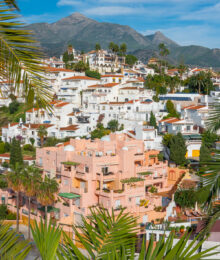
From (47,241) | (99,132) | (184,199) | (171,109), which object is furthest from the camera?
(171,109)

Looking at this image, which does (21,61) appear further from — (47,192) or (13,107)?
(13,107)

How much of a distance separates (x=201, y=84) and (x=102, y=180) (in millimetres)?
38024

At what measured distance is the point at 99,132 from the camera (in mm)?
45000

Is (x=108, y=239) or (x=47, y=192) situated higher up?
(x=108, y=239)

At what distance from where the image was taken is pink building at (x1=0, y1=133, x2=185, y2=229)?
80.4 feet

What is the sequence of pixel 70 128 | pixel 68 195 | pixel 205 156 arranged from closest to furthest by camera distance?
pixel 205 156 → pixel 68 195 → pixel 70 128

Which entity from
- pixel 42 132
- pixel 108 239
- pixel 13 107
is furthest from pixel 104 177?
pixel 13 107

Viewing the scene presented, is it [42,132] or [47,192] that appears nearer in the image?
[47,192]

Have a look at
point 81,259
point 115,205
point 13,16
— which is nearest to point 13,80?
point 13,16

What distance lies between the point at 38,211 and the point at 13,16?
24.1 meters

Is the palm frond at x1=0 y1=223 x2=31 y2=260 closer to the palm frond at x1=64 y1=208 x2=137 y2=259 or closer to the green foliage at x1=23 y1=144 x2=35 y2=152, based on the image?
the palm frond at x1=64 y1=208 x2=137 y2=259

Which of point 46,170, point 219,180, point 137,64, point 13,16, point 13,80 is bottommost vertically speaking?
point 46,170

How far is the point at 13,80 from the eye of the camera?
3430 mm

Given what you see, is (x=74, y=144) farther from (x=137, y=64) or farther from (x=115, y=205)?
(x=137, y=64)
